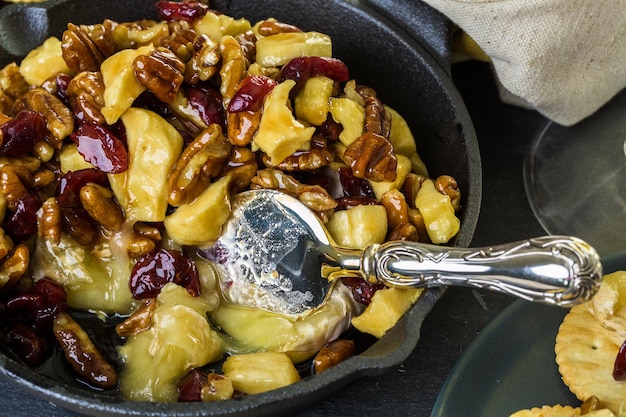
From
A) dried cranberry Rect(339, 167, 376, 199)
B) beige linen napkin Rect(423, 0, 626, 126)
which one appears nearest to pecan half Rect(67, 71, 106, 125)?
dried cranberry Rect(339, 167, 376, 199)

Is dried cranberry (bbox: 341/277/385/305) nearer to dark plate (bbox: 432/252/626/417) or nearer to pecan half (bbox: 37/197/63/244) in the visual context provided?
dark plate (bbox: 432/252/626/417)

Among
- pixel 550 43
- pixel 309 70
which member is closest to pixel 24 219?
pixel 309 70

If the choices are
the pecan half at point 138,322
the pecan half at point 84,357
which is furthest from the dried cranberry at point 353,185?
the pecan half at point 84,357

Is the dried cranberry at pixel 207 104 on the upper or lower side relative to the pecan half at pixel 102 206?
upper

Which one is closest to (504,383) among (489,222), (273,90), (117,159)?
(489,222)

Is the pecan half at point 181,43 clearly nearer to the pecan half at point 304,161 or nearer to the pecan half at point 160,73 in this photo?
the pecan half at point 160,73

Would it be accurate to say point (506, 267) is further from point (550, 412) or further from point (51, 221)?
point (51, 221)
